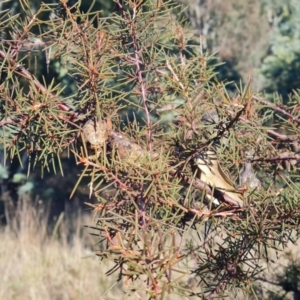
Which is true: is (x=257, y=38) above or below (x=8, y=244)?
below

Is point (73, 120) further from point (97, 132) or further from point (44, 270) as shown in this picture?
point (44, 270)

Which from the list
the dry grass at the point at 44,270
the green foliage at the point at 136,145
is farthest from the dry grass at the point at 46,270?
the green foliage at the point at 136,145

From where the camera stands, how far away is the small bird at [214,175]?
0.60m

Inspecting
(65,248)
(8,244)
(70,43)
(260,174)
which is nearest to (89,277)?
(65,248)

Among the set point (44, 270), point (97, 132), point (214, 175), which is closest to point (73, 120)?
point (97, 132)

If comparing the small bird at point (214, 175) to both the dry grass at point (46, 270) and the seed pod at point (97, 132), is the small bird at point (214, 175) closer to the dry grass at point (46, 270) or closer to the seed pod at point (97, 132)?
the seed pod at point (97, 132)

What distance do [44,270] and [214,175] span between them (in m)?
2.21

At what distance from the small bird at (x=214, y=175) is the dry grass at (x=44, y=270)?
141 centimetres

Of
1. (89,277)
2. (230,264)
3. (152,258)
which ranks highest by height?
(152,258)

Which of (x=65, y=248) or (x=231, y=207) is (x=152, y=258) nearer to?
(x=231, y=207)

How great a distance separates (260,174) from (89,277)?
1.75 m

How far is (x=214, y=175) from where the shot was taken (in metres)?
0.62

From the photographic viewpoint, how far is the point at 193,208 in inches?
23.1

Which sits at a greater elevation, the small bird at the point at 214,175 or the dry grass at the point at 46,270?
the small bird at the point at 214,175
